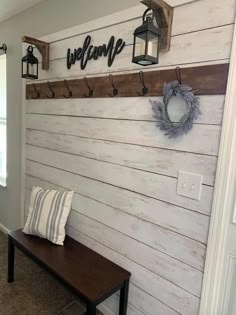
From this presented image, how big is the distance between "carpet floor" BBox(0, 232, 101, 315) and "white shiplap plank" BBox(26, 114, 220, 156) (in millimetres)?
1234

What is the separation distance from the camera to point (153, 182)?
1499 millimetres

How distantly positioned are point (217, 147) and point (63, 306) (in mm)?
1618

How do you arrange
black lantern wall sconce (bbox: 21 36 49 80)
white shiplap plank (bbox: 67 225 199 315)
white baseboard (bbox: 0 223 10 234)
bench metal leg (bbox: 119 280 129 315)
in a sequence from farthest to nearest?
1. white baseboard (bbox: 0 223 10 234)
2. black lantern wall sconce (bbox: 21 36 49 80)
3. bench metal leg (bbox: 119 280 129 315)
4. white shiplap plank (bbox: 67 225 199 315)

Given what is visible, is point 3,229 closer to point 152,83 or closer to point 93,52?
point 93,52

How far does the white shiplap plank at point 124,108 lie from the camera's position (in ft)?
4.05

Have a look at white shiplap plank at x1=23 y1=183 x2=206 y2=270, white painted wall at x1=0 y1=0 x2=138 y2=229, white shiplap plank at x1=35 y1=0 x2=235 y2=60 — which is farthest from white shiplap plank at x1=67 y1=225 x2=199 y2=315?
white painted wall at x1=0 y1=0 x2=138 y2=229

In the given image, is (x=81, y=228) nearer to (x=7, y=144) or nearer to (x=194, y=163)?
(x=194, y=163)

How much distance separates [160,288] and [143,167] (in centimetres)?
71

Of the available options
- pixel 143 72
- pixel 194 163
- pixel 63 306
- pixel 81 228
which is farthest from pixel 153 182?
pixel 63 306

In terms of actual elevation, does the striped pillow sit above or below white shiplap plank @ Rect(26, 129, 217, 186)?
below

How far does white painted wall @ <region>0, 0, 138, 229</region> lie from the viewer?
1.95 m

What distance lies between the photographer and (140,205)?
5.16 feet

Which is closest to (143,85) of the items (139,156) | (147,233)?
(139,156)

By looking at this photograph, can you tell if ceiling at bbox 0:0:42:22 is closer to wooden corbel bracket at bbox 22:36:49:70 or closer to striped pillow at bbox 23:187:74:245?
wooden corbel bracket at bbox 22:36:49:70
